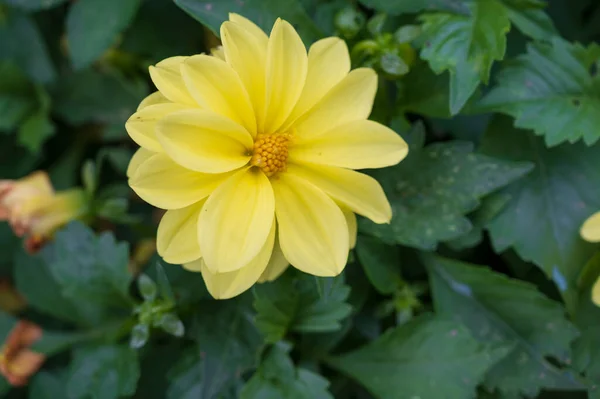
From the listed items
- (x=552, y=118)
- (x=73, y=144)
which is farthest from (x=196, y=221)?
(x=73, y=144)

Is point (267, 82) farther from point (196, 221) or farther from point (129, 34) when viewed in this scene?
point (129, 34)

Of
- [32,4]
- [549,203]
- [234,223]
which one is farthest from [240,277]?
[32,4]

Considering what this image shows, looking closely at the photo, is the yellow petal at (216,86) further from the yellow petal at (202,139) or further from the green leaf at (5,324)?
the green leaf at (5,324)

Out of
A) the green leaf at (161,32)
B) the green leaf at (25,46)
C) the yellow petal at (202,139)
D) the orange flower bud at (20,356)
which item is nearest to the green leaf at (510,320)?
the yellow petal at (202,139)

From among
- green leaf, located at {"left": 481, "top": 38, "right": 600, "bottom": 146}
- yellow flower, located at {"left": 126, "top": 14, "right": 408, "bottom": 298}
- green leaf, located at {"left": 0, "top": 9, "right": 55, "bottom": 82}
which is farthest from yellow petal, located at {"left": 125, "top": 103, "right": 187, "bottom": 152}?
green leaf, located at {"left": 0, "top": 9, "right": 55, "bottom": 82}

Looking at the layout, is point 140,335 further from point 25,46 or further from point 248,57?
point 25,46

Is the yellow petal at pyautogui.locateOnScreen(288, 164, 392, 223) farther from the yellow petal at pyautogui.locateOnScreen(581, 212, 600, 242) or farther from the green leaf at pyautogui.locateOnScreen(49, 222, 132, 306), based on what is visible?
the green leaf at pyautogui.locateOnScreen(49, 222, 132, 306)
